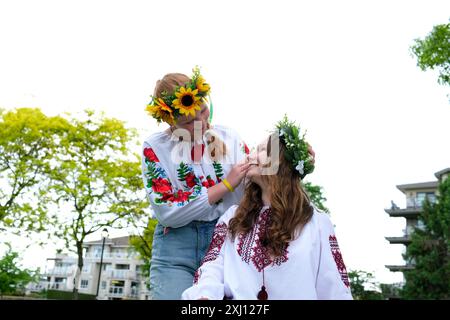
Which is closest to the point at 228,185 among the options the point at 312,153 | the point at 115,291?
the point at 312,153

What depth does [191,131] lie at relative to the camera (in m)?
3.44

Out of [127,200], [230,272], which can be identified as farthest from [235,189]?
[127,200]

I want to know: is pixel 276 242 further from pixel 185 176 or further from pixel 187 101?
pixel 187 101

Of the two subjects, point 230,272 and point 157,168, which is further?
point 157,168

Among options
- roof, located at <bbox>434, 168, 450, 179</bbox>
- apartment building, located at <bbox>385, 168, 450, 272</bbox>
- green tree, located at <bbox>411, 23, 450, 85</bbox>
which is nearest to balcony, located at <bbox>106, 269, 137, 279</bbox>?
apartment building, located at <bbox>385, 168, 450, 272</bbox>

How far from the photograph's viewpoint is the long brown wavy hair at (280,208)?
9.16 feet

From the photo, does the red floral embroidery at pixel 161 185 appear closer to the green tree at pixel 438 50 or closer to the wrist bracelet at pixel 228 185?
the wrist bracelet at pixel 228 185

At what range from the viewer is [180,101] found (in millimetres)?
3320

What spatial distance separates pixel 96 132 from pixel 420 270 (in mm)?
23906

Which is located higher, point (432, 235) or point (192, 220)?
point (432, 235)

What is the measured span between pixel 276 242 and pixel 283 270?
0.16 m
